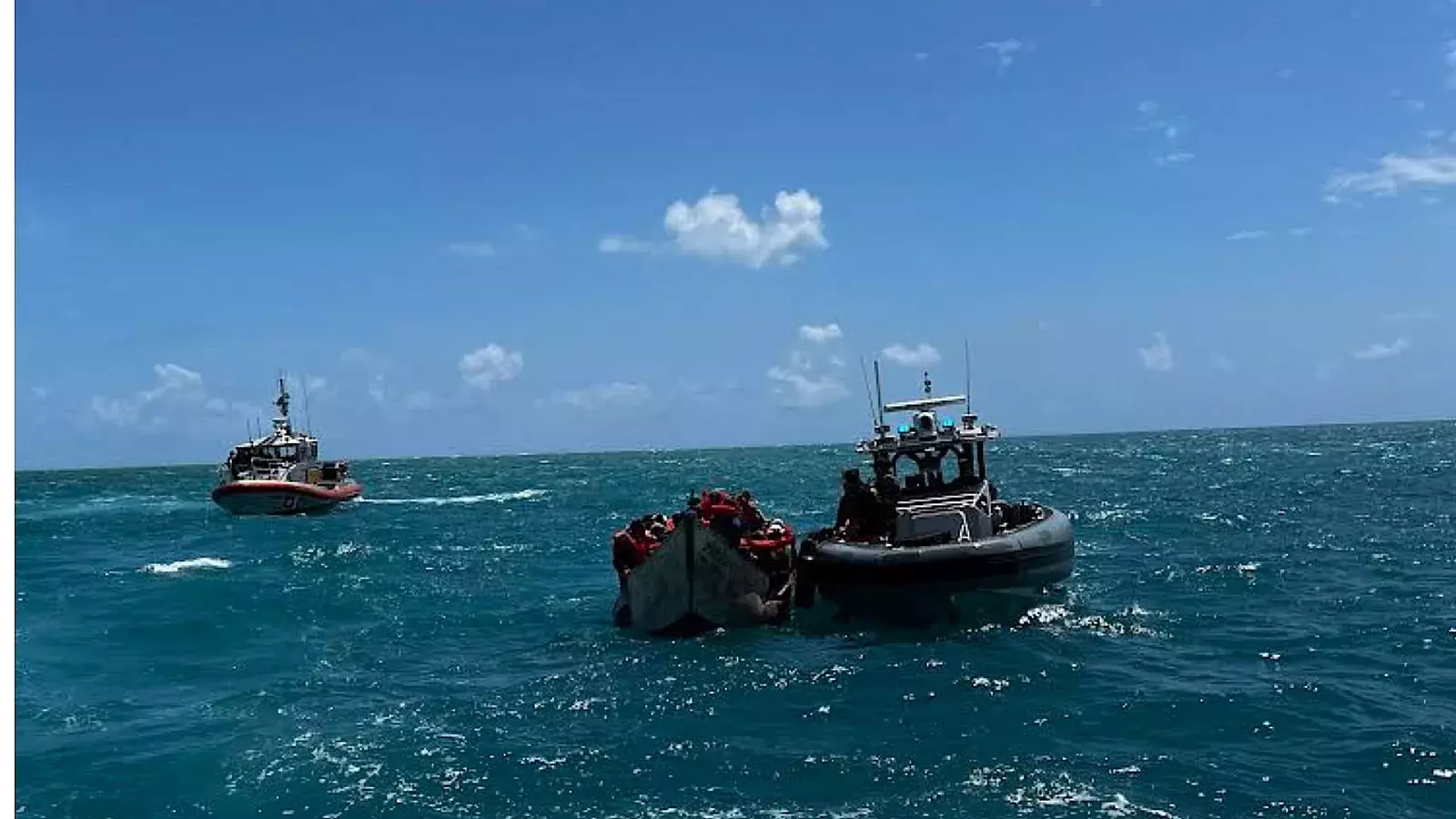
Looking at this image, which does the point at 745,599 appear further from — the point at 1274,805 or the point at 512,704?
the point at 1274,805

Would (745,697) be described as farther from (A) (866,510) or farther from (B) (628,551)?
Result: (A) (866,510)

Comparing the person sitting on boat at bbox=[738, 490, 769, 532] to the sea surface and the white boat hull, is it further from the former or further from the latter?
the sea surface

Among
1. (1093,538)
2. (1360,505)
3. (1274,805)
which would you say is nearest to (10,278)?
(1274,805)

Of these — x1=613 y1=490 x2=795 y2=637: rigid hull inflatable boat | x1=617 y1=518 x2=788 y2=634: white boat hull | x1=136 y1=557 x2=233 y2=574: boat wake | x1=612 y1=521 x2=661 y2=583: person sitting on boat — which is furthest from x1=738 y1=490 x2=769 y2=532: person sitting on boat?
x1=136 y1=557 x2=233 y2=574: boat wake

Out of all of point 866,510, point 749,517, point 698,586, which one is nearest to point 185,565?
point 749,517

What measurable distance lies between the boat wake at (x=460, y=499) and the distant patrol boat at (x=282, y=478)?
5772mm

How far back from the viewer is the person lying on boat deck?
25875mm

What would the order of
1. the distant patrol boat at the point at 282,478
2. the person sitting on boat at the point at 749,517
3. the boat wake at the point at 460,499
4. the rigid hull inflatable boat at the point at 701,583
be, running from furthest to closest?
the boat wake at the point at 460,499 < the distant patrol boat at the point at 282,478 < the person sitting on boat at the point at 749,517 < the rigid hull inflatable boat at the point at 701,583

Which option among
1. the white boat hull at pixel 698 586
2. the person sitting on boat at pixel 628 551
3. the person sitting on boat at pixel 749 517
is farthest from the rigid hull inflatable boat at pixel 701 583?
the person sitting on boat at pixel 749 517

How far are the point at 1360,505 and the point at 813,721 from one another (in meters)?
43.9

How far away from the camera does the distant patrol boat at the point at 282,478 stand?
2505 inches

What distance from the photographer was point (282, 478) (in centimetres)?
6769

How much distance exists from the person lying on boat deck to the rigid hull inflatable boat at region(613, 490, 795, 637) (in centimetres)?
281

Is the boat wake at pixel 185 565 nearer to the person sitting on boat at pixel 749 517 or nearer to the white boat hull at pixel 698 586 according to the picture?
the white boat hull at pixel 698 586
